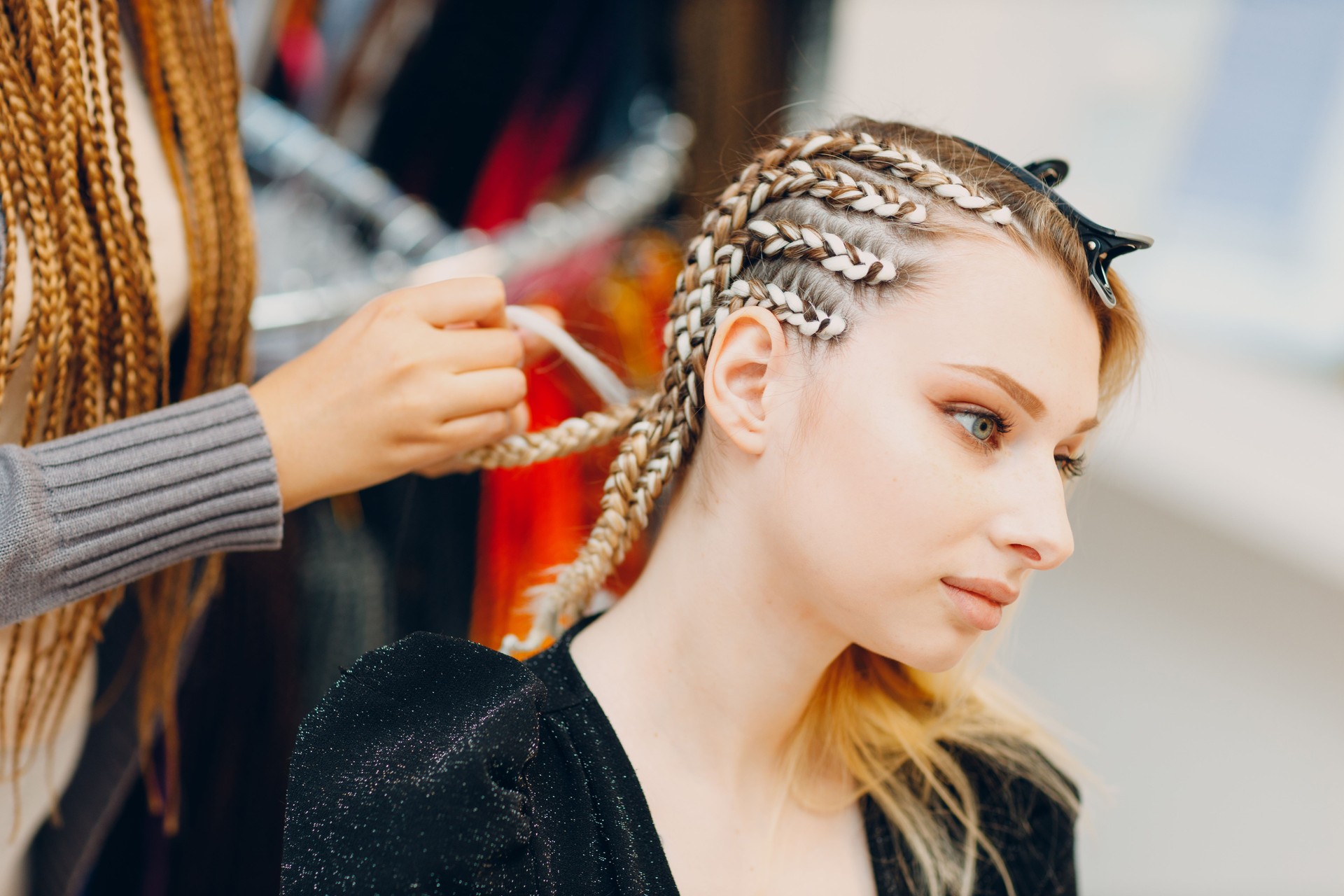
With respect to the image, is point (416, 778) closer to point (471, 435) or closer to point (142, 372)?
point (471, 435)

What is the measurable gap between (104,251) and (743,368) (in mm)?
452

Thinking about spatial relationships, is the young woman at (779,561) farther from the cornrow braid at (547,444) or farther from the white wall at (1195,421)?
Result: the white wall at (1195,421)

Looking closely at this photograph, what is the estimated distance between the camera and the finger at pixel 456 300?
0.63m

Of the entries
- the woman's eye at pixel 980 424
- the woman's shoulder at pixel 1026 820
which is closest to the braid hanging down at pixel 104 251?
the woman's eye at pixel 980 424

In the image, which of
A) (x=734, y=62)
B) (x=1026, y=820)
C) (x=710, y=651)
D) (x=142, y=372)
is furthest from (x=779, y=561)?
(x=734, y=62)

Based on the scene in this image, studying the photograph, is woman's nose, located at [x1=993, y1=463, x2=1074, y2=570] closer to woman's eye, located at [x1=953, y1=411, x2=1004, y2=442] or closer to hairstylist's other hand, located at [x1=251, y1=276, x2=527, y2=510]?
woman's eye, located at [x1=953, y1=411, x2=1004, y2=442]

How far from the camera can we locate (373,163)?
1.09 m

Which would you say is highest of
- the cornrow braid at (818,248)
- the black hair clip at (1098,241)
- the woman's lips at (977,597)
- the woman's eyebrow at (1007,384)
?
the black hair clip at (1098,241)

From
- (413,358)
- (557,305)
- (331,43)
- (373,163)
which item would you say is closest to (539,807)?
(413,358)

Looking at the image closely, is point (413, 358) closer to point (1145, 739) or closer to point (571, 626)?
point (571, 626)

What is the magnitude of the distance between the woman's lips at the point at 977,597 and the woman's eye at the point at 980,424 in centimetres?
9

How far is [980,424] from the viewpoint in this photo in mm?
559

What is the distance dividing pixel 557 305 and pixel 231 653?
1.57 ft

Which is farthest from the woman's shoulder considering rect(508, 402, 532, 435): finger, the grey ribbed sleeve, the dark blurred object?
the dark blurred object
